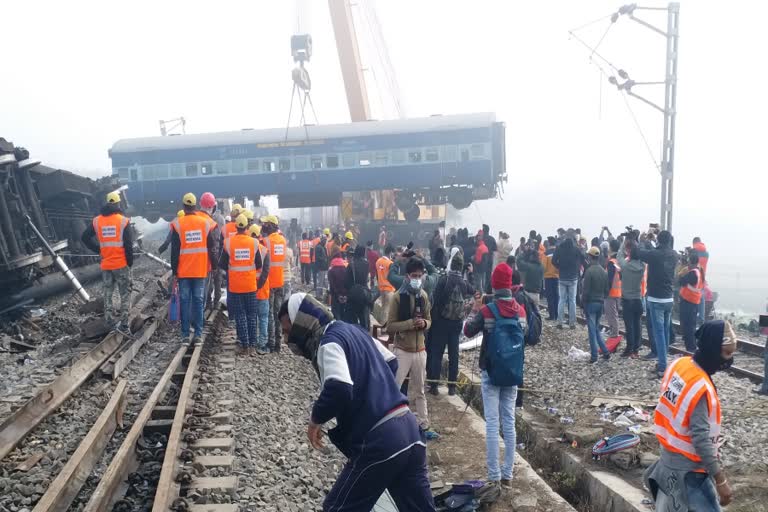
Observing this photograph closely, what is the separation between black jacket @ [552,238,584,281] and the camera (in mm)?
11570

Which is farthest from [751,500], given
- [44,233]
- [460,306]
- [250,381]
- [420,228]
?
[420,228]

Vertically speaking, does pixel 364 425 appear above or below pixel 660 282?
above

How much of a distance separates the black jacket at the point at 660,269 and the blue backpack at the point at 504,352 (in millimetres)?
4348

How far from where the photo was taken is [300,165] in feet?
93.2

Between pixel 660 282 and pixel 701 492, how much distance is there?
5.65m

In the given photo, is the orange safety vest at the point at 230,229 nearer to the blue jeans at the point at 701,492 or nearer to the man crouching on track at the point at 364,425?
the man crouching on track at the point at 364,425

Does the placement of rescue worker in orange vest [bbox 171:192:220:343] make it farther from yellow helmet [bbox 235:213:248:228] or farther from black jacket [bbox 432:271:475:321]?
black jacket [bbox 432:271:475:321]

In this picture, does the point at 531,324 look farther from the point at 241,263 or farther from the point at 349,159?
the point at 349,159

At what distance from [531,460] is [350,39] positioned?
2688 centimetres

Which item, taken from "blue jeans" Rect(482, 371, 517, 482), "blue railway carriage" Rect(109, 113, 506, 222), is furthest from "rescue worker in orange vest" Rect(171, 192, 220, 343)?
"blue railway carriage" Rect(109, 113, 506, 222)

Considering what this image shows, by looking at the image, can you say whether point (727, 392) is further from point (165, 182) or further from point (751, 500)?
point (165, 182)

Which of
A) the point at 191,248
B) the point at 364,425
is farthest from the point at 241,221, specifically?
the point at 364,425

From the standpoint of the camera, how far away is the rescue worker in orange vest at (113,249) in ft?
26.4

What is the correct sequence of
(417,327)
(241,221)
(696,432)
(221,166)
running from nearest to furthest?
(696,432), (417,327), (241,221), (221,166)
